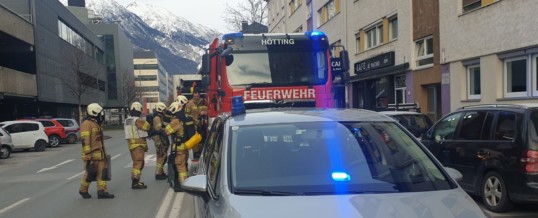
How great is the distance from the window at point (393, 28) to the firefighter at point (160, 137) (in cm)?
1499

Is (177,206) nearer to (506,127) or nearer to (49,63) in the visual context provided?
(506,127)

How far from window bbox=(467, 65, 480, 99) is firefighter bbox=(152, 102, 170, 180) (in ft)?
35.4

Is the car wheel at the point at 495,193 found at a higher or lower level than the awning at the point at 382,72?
lower

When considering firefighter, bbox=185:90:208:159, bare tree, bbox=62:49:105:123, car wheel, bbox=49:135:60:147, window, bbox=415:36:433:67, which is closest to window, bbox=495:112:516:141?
firefighter, bbox=185:90:208:159

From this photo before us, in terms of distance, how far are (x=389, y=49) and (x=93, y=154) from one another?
56.8 feet

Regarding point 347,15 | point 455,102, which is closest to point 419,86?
point 455,102

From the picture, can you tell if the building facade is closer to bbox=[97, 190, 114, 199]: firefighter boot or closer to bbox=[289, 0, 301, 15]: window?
bbox=[289, 0, 301, 15]: window

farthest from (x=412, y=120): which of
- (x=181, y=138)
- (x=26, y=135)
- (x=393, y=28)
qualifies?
(x=26, y=135)

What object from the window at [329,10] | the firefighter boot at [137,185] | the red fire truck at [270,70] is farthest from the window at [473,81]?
the window at [329,10]

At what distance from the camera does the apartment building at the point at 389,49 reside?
19453mm

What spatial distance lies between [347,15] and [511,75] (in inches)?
619

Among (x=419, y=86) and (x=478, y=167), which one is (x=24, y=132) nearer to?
(x=419, y=86)

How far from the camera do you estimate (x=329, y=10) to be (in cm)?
3397

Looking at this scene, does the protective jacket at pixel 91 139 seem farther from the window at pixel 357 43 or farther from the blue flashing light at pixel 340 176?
the window at pixel 357 43
